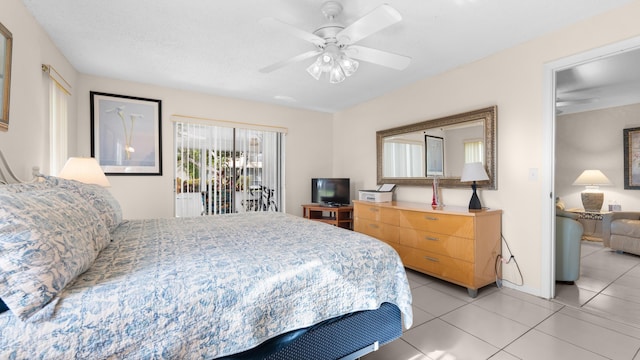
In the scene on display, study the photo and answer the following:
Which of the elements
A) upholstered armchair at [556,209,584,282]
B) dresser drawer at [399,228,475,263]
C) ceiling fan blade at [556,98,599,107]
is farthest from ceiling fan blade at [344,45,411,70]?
ceiling fan blade at [556,98,599,107]

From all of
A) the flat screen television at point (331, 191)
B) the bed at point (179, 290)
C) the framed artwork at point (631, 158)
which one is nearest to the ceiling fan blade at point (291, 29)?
the bed at point (179, 290)

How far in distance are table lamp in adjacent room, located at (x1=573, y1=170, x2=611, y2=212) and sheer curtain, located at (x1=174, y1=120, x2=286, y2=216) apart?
4941mm

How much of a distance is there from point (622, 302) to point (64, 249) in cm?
386

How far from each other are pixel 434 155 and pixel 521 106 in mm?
1017

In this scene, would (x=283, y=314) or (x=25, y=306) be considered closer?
(x=25, y=306)

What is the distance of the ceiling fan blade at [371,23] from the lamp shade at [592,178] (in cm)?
489

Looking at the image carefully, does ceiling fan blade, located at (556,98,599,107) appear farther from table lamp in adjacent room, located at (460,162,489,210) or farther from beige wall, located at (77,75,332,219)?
beige wall, located at (77,75,332,219)

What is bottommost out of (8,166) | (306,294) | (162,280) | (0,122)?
→ (306,294)

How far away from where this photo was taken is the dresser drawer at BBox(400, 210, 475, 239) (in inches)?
101

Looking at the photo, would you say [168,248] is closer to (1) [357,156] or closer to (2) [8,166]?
(2) [8,166]

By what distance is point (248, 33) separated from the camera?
2.38 meters

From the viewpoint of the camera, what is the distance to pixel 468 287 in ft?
8.39

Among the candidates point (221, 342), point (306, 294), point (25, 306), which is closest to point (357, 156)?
point (306, 294)

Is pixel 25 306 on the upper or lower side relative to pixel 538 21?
lower
